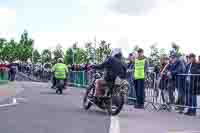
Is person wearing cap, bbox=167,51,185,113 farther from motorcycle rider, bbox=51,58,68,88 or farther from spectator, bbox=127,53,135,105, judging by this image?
motorcycle rider, bbox=51,58,68,88

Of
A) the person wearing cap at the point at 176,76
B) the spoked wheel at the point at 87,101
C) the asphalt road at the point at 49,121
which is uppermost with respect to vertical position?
the person wearing cap at the point at 176,76

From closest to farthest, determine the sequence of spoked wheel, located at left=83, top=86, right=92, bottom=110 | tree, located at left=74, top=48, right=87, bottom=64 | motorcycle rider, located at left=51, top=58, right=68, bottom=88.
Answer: spoked wheel, located at left=83, top=86, right=92, bottom=110
motorcycle rider, located at left=51, top=58, right=68, bottom=88
tree, located at left=74, top=48, right=87, bottom=64

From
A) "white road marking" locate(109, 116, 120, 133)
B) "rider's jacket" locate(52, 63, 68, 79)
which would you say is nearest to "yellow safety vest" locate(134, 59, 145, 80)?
"white road marking" locate(109, 116, 120, 133)

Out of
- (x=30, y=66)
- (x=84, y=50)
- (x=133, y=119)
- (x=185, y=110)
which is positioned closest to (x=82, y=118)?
(x=133, y=119)

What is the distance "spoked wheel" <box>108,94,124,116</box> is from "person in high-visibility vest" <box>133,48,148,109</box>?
3143 mm

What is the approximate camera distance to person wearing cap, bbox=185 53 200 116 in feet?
47.8

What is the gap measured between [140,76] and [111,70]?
3.28 meters

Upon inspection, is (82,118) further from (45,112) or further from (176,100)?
(176,100)

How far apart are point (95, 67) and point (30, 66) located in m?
38.4

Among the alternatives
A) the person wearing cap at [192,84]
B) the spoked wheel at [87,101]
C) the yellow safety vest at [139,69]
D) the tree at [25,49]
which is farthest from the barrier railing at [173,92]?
the tree at [25,49]

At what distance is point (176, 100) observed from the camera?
1539cm

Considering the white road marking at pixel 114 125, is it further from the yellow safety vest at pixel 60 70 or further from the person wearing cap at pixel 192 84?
the yellow safety vest at pixel 60 70

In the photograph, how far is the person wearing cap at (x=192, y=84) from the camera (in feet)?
47.8

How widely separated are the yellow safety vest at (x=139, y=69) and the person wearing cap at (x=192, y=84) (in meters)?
1.97
